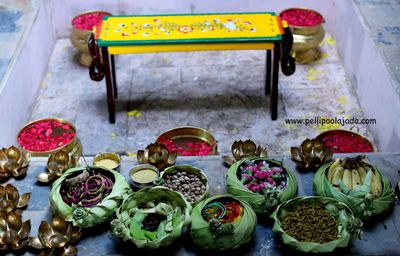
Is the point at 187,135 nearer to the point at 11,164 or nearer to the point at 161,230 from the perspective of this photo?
the point at 11,164

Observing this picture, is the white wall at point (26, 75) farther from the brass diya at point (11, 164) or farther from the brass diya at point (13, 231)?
the brass diya at point (13, 231)

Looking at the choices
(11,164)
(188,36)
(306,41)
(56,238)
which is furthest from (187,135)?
(306,41)

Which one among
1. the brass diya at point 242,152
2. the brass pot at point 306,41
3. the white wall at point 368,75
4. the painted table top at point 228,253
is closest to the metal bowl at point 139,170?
the painted table top at point 228,253

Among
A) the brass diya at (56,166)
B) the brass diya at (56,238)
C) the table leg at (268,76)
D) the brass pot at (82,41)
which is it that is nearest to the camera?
the brass diya at (56,238)

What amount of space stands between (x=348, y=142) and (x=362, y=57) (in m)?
1.20

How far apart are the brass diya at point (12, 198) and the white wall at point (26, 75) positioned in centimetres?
135

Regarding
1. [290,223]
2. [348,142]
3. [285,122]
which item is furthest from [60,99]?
[290,223]

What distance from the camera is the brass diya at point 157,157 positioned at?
404 centimetres

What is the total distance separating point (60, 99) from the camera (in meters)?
6.16

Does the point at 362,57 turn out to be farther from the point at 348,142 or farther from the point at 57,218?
the point at 57,218

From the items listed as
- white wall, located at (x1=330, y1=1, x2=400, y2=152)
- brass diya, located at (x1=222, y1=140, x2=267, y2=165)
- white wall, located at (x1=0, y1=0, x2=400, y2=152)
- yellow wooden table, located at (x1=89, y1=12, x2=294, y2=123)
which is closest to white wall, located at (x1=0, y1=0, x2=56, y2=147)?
white wall, located at (x1=0, y1=0, x2=400, y2=152)

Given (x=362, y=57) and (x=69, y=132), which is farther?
(x=362, y=57)

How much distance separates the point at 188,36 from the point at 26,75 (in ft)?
5.18

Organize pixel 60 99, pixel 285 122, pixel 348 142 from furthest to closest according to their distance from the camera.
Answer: pixel 60 99, pixel 285 122, pixel 348 142
